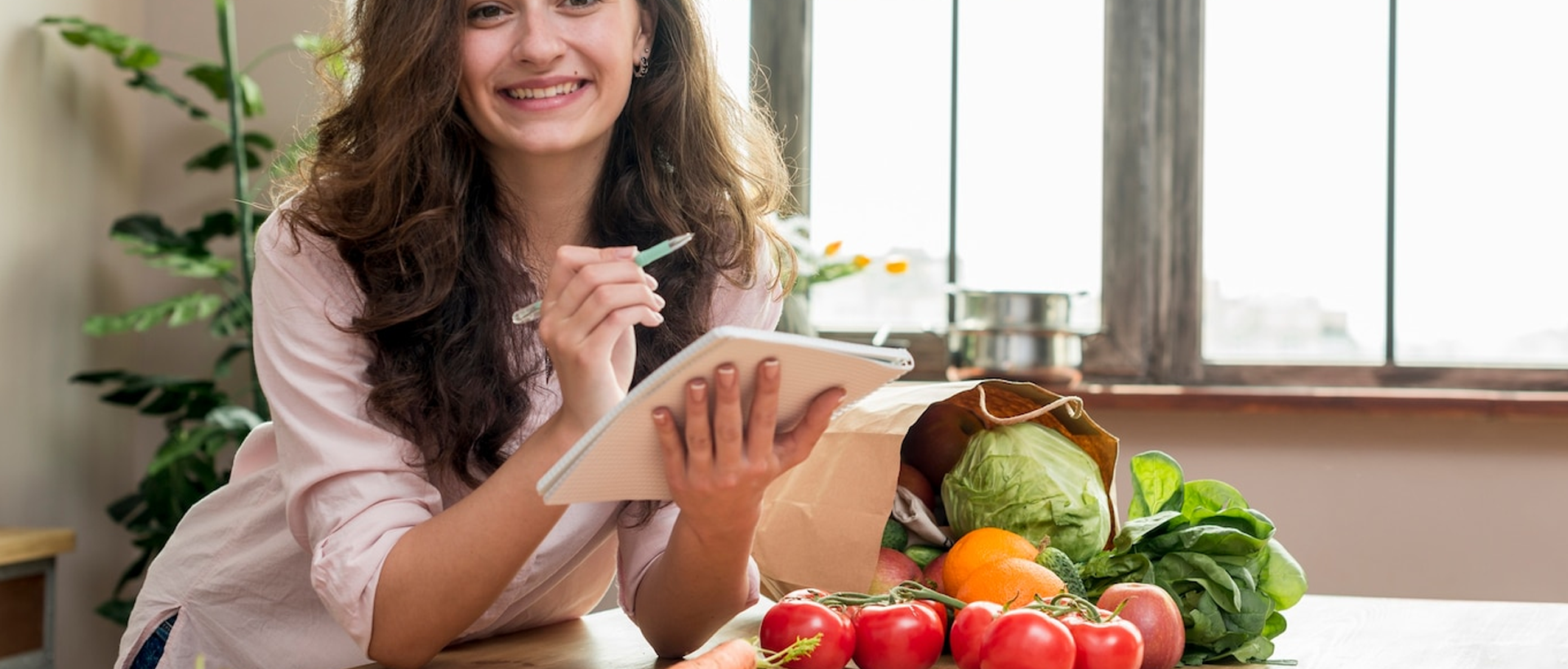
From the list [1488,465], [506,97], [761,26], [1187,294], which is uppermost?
[761,26]

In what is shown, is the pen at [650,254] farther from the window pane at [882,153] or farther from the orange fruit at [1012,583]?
the window pane at [882,153]

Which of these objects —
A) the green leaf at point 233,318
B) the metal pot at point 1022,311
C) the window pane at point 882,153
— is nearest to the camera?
the metal pot at point 1022,311

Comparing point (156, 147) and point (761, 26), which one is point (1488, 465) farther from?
point (156, 147)

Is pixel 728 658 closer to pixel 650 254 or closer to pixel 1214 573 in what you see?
pixel 650 254

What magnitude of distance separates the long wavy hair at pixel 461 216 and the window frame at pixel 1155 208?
174cm

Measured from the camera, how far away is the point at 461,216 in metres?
1.34

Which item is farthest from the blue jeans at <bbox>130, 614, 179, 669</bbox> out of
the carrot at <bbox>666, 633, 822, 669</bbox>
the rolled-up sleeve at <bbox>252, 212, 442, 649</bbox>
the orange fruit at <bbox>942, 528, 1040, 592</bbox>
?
the orange fruit at <bbox>942, 528, 1040, 592</bbox>

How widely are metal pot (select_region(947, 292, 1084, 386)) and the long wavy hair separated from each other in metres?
1.33

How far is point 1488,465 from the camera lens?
107 inches

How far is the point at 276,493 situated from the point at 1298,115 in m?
2.40

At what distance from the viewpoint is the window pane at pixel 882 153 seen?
3.27 m

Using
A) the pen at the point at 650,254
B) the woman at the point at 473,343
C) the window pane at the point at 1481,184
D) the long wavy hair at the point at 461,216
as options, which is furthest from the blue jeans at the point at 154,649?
the window pane at the point at 1481,184

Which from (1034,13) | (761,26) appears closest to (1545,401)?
(1034,13)

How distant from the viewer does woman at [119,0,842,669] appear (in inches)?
43.0
